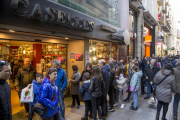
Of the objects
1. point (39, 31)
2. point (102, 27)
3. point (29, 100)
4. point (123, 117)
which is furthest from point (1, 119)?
point (102, 27)

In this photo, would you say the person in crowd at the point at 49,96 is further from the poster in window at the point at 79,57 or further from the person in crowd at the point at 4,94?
the poster in window at the point at 79,57

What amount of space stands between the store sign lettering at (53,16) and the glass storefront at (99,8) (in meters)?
0.78

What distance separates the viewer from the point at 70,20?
5.46 meters

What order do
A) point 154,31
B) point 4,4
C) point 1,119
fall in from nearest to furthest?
1. point 1,119
2. point 4,4
3. point 154,31

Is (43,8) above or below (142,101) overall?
above

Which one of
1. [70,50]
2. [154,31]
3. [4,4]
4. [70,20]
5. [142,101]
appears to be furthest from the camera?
[154,31]

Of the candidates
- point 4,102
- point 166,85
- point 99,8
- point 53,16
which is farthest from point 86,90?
point 99,8

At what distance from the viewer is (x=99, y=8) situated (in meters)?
8.58

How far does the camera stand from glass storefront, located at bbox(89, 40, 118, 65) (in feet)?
28.3

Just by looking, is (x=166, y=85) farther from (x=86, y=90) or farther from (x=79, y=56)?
(x=79, y=56)

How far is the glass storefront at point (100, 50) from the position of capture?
8.63 m

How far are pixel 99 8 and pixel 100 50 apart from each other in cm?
305

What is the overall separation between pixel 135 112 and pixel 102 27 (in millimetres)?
5325

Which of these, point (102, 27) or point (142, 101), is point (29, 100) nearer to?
point (142, 101)
